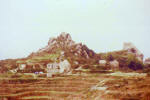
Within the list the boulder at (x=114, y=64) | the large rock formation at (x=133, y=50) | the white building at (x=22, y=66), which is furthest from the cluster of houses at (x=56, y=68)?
the large rock formation at (x=133, y=50)

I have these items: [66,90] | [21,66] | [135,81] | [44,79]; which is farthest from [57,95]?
[21,66]

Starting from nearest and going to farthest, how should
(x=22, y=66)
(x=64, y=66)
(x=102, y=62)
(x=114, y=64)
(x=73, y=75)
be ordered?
(x=73, y=75) → (x=64, y=66) → (x=22, y=66) → (x=114, y=64) → (x=102, y=62)

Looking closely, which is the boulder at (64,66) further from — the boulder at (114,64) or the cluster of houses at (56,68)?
the boulder at (114,64)

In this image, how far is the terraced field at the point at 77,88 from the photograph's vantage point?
15.5 meters

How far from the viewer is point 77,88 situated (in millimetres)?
18281

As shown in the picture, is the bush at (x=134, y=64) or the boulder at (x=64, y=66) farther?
the bush at (x=134, y=64)

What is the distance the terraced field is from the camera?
50.8ft

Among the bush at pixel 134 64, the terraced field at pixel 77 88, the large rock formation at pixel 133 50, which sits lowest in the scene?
the terraced field at pixel 77 88

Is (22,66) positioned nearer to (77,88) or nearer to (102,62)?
(77,88)

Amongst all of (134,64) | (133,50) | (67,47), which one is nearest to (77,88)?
(134,64)

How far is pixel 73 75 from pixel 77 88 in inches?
139

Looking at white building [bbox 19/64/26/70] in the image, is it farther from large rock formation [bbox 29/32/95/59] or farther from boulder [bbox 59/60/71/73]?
boulder [bbox 59/60/71/73]

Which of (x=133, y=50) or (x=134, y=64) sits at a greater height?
(x=133, y=50)

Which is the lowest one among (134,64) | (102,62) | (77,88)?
(77,88)
